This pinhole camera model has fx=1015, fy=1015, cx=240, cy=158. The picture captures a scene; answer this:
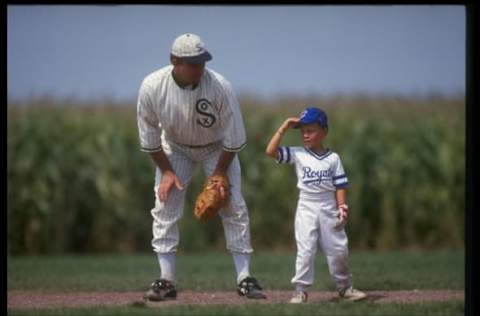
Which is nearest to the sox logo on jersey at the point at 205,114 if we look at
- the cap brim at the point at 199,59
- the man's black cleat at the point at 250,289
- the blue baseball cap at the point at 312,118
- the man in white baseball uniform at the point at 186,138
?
the man in white baseball uniform at the point at 186,138

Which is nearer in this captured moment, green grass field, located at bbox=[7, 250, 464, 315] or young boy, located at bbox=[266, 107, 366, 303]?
green grass field, located at bbox=[7, 250, 464, 315]

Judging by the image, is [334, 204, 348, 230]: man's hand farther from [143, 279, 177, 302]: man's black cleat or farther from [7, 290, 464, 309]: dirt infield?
[143, 279, 177, 302]: man's black cleat

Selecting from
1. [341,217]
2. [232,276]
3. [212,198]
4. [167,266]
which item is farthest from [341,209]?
[232,276]

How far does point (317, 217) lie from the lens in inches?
260

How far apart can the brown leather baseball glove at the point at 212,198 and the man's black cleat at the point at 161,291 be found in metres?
→ 0.53

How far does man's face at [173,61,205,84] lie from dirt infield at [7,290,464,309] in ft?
4.97

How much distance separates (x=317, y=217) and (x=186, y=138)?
1.13 m

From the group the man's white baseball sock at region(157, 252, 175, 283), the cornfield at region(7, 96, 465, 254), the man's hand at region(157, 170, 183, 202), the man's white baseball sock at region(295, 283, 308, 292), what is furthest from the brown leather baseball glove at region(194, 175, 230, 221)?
the cornfield at region(7, 96, 465, 254)

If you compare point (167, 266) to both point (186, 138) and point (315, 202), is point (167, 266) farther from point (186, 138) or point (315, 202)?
point (315, 202)

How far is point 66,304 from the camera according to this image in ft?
23.1

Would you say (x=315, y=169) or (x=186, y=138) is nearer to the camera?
(x=315, y=169)

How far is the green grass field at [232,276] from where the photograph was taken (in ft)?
21.2

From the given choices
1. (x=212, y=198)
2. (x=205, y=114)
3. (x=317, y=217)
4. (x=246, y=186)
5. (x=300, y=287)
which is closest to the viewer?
(x=317, y=217)

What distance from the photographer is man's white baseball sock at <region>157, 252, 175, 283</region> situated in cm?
705
